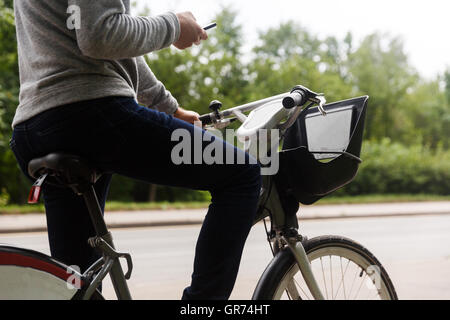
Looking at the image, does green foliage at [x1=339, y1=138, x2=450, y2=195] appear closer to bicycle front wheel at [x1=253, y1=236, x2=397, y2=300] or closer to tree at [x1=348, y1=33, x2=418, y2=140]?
tree at [x1=348, y1=33, x2=418, y2=140]

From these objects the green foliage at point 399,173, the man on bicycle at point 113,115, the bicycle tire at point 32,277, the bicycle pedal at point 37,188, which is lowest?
the bicycle tire at point 32,277

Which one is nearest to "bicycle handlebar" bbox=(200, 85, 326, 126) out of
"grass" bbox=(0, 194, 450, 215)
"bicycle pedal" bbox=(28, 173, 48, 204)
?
"bicycle pedal" bbox=(28, 173, 48, 204)

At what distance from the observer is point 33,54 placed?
1.31m

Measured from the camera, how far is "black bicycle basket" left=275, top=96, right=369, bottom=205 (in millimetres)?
1562

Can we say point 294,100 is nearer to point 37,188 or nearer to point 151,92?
point 151,92

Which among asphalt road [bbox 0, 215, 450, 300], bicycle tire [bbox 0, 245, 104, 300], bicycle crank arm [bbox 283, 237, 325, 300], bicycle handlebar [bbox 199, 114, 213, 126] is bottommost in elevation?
bicycle tire [bbox 0, 245, 104, 300]

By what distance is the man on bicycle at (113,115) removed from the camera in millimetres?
1241

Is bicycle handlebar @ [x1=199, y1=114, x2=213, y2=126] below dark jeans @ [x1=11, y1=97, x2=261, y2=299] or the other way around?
the other way around

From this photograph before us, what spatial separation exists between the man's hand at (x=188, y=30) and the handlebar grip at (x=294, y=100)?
31 cm

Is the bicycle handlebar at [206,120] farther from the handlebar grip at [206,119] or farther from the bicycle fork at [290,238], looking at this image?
the bicycle fork at [290,238]

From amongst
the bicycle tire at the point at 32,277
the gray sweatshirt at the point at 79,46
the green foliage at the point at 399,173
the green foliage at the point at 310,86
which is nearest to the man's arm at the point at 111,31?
the gray sweatshirt at the point at 79,46

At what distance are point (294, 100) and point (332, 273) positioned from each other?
2.48 ft

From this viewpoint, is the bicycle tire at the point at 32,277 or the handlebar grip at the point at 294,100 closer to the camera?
the bicycle tire at the point at 32,277
